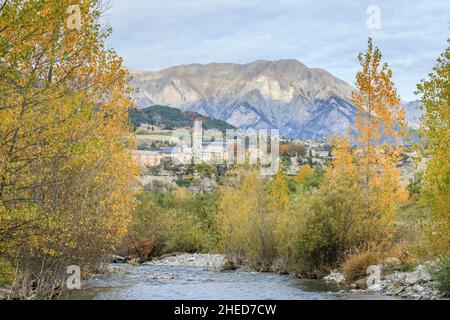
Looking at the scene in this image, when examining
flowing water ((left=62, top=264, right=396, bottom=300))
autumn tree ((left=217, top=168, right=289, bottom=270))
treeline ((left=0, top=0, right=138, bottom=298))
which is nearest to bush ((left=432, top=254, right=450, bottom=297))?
Result: flowing water ((left=62, top=264, right=396, bottom=300))

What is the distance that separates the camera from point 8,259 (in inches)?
741

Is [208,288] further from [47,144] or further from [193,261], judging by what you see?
[193,261]

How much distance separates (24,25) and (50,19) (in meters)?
0.89

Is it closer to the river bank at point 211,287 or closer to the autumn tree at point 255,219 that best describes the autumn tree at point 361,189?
the river bank at point 211,287

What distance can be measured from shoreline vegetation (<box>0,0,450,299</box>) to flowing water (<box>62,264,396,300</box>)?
1.58 metres

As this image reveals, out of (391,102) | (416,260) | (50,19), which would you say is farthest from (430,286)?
(50,19)

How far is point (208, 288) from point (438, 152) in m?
15.8

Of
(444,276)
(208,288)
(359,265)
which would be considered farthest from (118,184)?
(444,276)

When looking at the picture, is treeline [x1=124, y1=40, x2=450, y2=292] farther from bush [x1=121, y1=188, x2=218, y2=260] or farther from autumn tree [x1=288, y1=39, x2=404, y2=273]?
bush [x1=121, y1=188, x2=218, y2=260]

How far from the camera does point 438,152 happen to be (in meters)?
18.8

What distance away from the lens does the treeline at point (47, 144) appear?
1273 centimetres

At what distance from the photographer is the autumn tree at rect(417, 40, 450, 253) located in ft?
62.1

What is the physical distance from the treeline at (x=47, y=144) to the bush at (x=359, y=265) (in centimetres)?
1268
